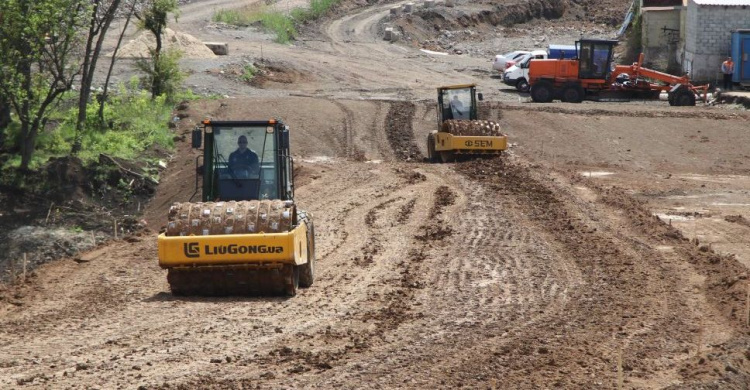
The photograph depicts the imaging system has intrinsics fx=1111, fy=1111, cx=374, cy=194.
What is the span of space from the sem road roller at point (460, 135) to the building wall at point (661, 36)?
23.9m

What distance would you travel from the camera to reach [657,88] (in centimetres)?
4191

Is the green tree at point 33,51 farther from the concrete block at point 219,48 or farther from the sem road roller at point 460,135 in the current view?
the concrete block at point 219,48

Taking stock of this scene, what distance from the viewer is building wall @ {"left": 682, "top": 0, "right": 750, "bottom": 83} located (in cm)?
4591

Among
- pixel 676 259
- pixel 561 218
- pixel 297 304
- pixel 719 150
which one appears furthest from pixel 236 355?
pixel 719 150

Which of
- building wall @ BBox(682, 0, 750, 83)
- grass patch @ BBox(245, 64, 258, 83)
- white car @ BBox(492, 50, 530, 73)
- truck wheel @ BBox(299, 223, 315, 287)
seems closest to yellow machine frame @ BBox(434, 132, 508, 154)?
truck wheel @ BBox(299, 223, 315, 287)

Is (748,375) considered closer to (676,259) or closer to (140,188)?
(676,259)

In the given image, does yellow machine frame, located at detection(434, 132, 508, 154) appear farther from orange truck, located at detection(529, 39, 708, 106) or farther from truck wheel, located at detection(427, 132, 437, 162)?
orange truck, located at detection(529, 39, 708, 106)

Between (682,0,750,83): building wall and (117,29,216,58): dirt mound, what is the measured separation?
67.0 ft

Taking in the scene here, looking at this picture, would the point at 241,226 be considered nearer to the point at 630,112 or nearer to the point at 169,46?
the point at 630,112

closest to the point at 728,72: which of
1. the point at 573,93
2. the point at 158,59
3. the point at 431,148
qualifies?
the point at 573,93

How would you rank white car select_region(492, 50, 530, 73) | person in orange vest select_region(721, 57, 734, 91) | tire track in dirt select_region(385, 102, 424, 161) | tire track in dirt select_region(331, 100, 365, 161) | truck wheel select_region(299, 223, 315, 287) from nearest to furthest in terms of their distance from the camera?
truck wheel select_region(299, 223, 315, 287) < tire track in dirt select_region(331, 100, 365, 161) < tire track in dirt select_region(385, 102, 424, 161) < person in orange vest select_region(721, 57, 734, 91) < white car select_region(492, 50, 530, 73)

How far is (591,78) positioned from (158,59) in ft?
52.8

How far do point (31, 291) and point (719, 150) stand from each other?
21402 millimetres

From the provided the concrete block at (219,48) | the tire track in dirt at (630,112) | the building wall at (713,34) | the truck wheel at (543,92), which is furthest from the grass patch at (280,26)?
the tire track in dirt at (630,112)
